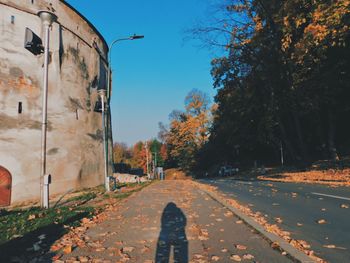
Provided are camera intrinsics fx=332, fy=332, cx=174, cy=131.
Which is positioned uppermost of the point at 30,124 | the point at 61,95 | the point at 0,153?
the point at 61,95

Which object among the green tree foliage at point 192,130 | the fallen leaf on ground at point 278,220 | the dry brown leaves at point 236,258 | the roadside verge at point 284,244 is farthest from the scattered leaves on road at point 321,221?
the green tree foliage at point 192,130

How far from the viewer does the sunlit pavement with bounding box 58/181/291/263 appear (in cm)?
Answer: 484

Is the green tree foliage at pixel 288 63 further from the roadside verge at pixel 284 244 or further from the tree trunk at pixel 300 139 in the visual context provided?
the roadside verge at pixel 284 244

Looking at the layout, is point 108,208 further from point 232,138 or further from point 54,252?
point 232,138

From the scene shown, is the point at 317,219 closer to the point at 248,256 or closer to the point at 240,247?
the point at 240,247

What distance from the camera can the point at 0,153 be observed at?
21391 mm

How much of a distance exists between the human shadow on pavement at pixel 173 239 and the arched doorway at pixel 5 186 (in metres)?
16.4

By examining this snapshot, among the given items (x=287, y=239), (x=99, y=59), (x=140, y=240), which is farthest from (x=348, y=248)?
(x=99, y=59)

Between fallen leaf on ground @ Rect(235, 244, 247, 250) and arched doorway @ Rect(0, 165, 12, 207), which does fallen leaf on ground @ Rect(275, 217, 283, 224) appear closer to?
fallen leaf on ground @ Rect(235, 244, 247, 250)

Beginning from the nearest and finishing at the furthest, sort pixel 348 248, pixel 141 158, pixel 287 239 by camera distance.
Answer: pixel 348 248 < pixel 287 239 < pixel 141 158

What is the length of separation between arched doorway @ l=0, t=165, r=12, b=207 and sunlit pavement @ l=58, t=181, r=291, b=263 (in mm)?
15499

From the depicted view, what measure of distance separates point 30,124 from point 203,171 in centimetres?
4847

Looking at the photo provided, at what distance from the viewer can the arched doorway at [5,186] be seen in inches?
833

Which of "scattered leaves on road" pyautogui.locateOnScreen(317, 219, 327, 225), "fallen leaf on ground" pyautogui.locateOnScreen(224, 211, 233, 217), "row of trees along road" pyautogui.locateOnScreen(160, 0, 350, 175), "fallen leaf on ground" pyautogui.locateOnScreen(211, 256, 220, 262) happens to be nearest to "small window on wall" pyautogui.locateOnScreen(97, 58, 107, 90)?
"row of trees along road" pyautogui.locateOnScreen(160, 0, 350, 175)
